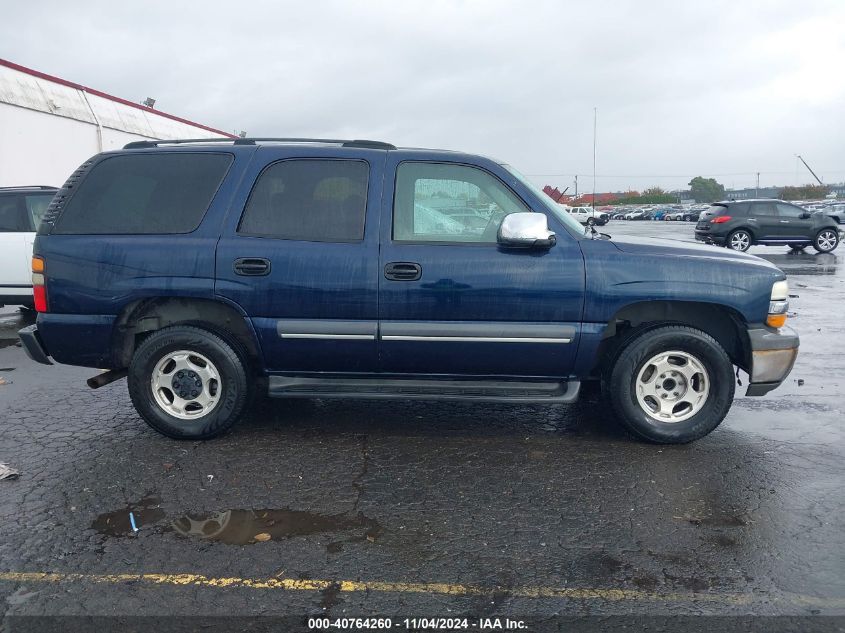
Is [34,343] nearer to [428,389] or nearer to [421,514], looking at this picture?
[428,389]

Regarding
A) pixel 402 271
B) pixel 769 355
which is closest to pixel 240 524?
pixel 402 271

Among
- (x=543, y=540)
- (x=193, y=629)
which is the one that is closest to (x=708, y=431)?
(x=543, y=540)

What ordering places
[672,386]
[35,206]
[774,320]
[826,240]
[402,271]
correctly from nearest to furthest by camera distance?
1. [402,271]
2. [774,320]
3. [672,386]
4. [35,206]
5. [826,240]

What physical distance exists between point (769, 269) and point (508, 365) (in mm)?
1796

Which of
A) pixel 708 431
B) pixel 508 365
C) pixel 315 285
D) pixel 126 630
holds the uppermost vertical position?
pixel 315 285

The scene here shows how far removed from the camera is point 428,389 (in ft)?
14.6

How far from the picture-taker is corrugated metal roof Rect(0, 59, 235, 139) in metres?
17.2

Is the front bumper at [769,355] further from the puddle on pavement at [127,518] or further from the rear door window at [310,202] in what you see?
the puddle on pavement at [127,518]

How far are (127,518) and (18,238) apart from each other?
684cm

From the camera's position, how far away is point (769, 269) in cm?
442

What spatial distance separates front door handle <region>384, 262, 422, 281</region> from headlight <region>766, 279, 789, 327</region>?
2.26m

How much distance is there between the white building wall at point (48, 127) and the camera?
17.0 meters

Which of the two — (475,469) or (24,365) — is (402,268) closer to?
(475,469)

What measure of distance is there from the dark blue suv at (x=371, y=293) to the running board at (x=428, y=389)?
0.5 inches
